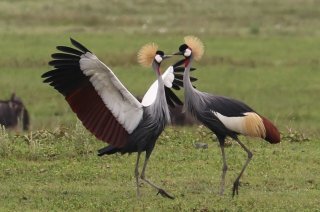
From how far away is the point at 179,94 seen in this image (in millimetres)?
21484

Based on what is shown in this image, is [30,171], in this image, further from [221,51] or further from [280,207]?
[221,51]

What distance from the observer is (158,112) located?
32.7ft

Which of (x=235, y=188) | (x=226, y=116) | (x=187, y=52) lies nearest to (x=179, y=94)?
(x=187, y=52)

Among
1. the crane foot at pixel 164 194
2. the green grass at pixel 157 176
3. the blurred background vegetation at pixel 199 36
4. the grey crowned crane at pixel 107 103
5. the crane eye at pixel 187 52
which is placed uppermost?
the crane eye at pixel 187 52

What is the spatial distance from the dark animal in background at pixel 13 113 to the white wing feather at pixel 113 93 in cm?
822

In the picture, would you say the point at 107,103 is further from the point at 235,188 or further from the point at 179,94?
the point at 179,94

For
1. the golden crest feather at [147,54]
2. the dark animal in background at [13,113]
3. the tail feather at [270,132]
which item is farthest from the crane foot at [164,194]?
the dark animal in background at [13,113]

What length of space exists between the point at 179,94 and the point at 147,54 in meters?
11.4

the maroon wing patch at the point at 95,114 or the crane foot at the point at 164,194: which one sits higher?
the maroon wing patch at the point at 95,114

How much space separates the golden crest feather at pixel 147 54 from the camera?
10039mm

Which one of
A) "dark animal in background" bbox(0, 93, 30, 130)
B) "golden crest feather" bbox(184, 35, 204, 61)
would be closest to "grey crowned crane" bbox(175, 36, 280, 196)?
→ "golden crest feather" bbox(184, 35, 204, 61)

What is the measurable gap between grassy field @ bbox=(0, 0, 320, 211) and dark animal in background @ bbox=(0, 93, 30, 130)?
0.41 m

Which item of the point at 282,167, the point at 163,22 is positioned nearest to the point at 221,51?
the point at 163,22

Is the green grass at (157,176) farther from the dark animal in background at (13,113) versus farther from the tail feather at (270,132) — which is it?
the dark animal in background at (13,113)
